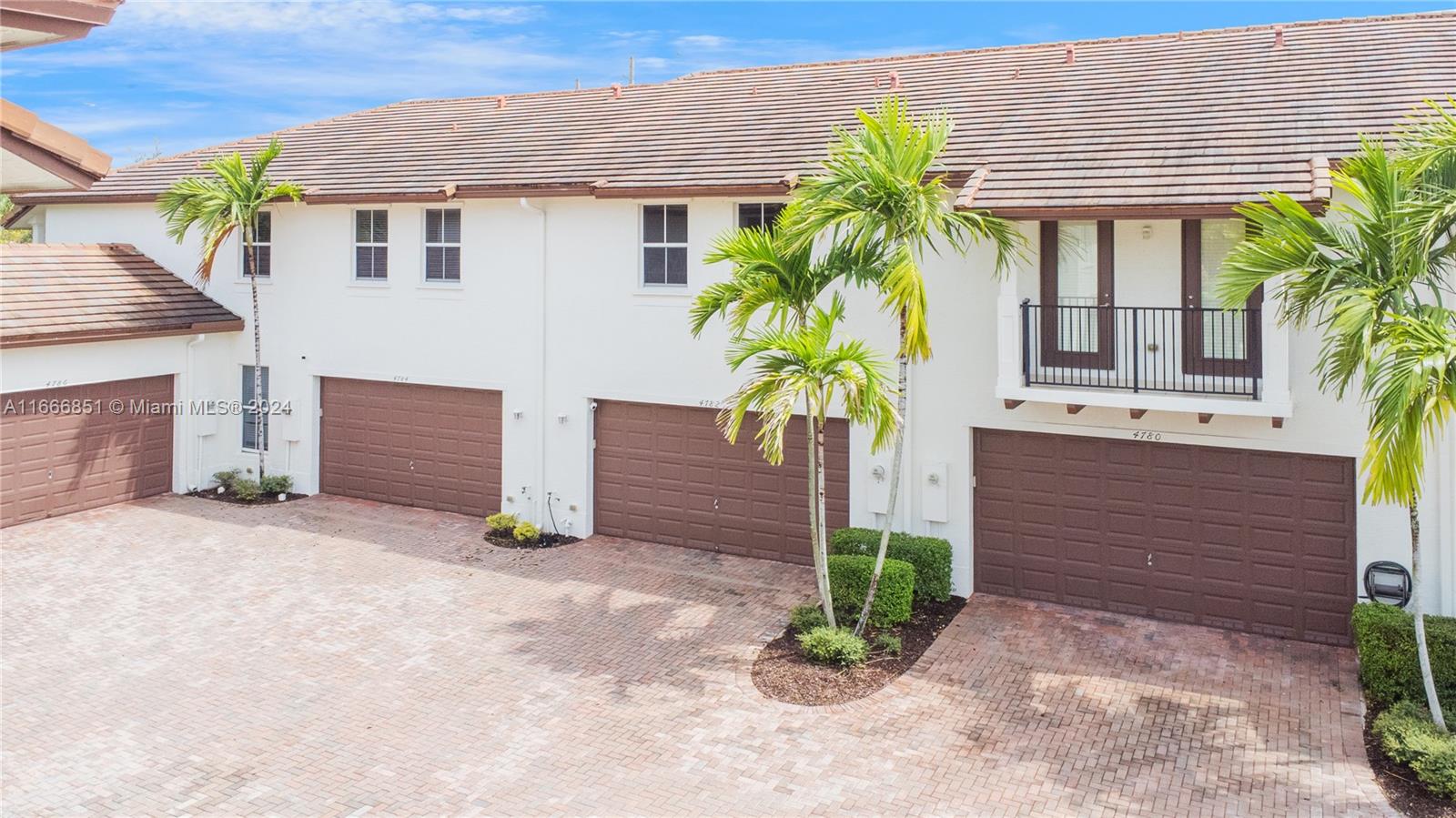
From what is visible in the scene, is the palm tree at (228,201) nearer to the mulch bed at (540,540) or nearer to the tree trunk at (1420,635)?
the mulch bed at (540,540)

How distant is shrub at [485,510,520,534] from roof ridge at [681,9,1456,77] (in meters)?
9.85

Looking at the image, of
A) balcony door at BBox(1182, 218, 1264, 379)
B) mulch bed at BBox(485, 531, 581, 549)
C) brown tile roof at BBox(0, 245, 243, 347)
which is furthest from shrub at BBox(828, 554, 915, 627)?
brown tile roof at BBox(0, 245, 243, 347)

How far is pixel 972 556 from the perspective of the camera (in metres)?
14.1

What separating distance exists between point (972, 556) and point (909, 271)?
484cm

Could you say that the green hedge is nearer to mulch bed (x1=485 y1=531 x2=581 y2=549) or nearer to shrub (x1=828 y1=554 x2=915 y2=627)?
shrub (x1=828 y1=554 x2=915 y2=627)

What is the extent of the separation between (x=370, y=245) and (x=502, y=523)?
19.2ft

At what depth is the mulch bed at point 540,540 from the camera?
53.7 feet

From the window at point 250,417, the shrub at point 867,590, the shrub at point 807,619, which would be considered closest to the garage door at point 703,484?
the shrub at point 867,590

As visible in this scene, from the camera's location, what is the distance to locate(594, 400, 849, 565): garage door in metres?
→ 15.3

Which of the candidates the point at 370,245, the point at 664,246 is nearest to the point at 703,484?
the point at 664,246

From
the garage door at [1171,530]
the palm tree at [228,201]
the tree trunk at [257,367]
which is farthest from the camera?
the tree trunk at [257,367]

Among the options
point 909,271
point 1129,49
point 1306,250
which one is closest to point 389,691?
point 909,271

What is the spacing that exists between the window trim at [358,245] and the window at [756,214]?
22.6ft

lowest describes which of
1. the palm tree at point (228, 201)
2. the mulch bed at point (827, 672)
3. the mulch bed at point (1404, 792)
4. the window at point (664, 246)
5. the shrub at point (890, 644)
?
the mulch bed at point (1404, 792)
